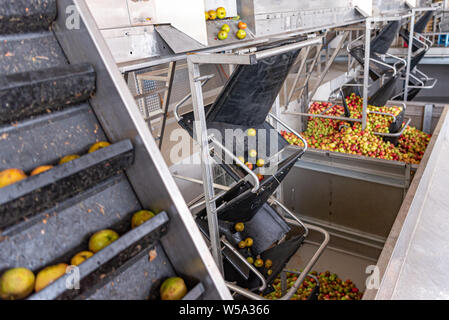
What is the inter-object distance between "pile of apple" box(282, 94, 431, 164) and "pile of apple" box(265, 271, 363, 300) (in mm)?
1371

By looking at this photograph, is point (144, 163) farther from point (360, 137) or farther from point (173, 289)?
point (360, 137)

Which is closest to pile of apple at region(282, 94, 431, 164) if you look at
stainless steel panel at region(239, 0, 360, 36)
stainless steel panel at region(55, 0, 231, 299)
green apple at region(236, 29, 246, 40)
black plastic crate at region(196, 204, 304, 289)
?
stainless steel panel at region(239, 0, 360, 36)

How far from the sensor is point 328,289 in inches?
127

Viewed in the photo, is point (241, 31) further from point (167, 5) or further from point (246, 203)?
point (246, 203)

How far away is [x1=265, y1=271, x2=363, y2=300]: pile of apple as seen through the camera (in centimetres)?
306

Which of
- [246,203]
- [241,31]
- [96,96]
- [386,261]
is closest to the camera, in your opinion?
[96,96]

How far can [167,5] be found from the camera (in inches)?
68.6

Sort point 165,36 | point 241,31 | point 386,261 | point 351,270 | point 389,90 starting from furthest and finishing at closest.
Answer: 1. point 389,90
2. point 351,270
3. point 241,31
4. point 165,36
5. point 386,261

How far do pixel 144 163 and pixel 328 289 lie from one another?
9.50ft

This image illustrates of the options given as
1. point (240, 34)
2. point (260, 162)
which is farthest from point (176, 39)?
point (260, 162)

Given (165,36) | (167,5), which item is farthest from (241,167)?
(167,5)

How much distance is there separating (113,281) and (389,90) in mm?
4373

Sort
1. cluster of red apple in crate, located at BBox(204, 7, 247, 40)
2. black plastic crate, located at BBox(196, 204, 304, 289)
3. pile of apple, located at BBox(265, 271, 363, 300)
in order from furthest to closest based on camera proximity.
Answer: pile of apple, located at BBox(265, 271, 363, 300)
black plastic crate, located at BBox(196, 204, 304, 289)
cluster of red apple in crate, located at BBox(204, 7, 247, 40)

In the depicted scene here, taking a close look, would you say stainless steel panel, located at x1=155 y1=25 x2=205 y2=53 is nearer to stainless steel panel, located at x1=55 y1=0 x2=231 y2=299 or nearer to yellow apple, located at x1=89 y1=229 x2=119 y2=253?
stainless steel panel, located at x1=55 y1=0 x2=231 y2=299
